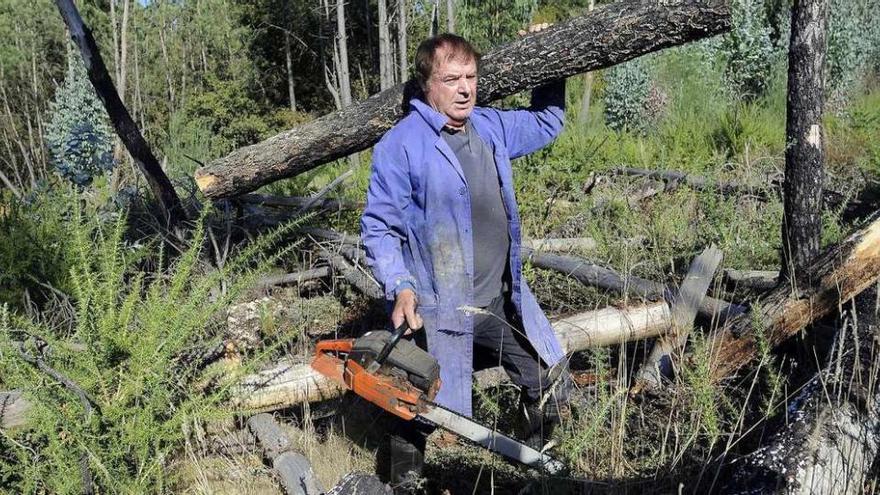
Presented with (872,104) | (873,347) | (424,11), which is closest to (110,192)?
(873,347)

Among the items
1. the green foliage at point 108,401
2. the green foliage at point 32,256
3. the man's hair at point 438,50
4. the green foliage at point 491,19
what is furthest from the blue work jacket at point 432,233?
the green foliage at point 491,19

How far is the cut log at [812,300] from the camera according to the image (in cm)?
323

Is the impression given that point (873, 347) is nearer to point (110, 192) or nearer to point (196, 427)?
point (196, 427)

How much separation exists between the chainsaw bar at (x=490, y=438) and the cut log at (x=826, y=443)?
64 cm

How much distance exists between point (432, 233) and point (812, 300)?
1.79 m

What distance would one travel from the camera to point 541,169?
7.11 metres

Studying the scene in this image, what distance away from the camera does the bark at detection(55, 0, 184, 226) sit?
14.0 ft

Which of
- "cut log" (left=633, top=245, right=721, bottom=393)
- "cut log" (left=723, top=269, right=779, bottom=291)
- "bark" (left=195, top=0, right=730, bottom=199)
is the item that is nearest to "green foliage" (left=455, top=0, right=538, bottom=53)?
"cut log" (left=723, top=269, right=779, bottom=291)

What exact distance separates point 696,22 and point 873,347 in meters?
1.54

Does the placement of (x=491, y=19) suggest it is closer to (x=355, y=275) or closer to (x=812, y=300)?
(x=355, y=275)

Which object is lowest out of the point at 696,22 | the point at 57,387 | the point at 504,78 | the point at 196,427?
the point at 196,427

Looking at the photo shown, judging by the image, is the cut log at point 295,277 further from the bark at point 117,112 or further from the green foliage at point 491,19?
the green foliage at point 491,19

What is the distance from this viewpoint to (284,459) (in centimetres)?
323

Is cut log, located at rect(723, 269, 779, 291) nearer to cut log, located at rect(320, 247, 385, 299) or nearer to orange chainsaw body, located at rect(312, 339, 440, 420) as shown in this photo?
cut log, located at rect(320, 247, 385, 299)
